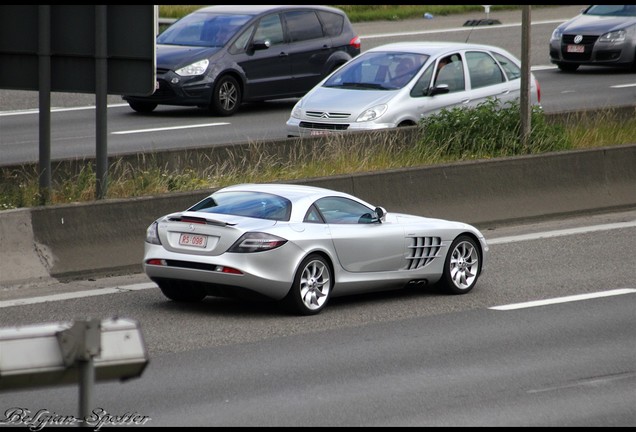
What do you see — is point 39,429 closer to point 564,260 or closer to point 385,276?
point 385,276

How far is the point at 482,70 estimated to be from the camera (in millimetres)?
19672

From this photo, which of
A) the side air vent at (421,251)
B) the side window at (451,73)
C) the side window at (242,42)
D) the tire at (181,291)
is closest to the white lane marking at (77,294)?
the tire at (181,291)

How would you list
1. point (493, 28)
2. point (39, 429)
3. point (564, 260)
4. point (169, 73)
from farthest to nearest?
point (493, 28), point (169, 73), point (564, 260), point (39, 429)

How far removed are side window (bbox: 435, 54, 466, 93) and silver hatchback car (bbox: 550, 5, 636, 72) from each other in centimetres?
1134

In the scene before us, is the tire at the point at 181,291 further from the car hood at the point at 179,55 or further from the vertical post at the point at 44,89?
the car hood at the point at 179,55

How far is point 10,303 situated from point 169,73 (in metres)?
12.4

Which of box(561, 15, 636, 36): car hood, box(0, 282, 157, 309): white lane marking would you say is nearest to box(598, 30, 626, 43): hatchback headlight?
box(561, 15, 636, 36): car hood

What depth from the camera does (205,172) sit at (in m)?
15.7

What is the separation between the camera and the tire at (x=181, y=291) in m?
11.1

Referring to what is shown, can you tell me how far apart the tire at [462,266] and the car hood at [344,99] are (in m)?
6.32

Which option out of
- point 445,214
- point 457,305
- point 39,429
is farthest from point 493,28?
point 39,429

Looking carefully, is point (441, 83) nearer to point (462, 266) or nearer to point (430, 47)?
point (430, 47)

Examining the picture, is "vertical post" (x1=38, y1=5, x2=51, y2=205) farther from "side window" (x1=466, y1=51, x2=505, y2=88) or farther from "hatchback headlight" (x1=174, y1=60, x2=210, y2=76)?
"hatchback headlight" (x1=174, y1=60, x2=210, y2=76)

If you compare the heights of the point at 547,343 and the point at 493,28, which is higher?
the point at 493,28
